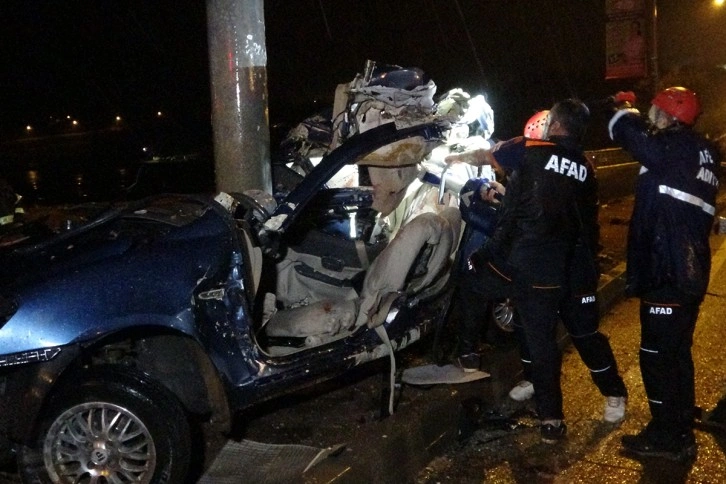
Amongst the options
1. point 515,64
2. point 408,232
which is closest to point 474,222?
point 408,232

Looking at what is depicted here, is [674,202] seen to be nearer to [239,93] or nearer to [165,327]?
[165,327]

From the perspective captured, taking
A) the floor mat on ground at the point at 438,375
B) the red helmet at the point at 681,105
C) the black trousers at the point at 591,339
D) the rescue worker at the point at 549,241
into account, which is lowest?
the floor mat on ground at the point at 438,375

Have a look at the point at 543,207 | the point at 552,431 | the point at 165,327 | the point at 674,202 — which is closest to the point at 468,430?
the point at 552,431

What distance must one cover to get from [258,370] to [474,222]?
173 centimetres

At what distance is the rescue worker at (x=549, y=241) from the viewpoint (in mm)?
4074

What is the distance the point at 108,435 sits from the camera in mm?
3434

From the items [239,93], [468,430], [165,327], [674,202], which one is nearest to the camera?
[165,327]

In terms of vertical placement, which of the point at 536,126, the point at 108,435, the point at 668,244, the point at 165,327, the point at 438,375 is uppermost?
the point at 536,126

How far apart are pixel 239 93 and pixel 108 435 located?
2.82 m

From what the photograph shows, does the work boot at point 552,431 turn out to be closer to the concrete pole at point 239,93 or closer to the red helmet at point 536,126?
the red helmet at point 536,126

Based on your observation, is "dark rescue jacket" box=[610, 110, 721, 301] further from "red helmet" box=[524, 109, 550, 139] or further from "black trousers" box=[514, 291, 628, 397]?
"red helmet" box=[524, 109, 550, 139]

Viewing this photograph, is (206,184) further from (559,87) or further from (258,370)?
(559,87)

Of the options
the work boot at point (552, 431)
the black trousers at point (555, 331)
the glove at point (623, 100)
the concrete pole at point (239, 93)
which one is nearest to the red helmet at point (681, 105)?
the glove at point (623, 100)

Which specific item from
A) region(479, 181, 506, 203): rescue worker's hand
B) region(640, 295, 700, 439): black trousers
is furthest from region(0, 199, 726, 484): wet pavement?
region(479, 181, 506, 203): rescue worker's hand
